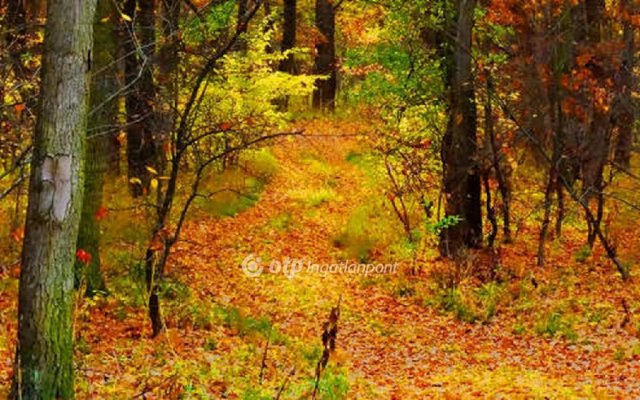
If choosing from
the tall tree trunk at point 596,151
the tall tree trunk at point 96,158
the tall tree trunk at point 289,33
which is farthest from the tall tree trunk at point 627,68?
the tall tree trunk at point 289,33

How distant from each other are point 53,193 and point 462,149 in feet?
31.3

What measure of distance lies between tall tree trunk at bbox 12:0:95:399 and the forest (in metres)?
0.02

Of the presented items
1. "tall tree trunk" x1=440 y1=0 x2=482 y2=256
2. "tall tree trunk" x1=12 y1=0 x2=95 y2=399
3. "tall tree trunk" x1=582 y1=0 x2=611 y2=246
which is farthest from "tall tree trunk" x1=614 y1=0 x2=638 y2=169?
"tall tree trunk" x1=12 y1=0 x2=95 y2=399

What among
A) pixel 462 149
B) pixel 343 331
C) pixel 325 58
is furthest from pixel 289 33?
pixel 343 331

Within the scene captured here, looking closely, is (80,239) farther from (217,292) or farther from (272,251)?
(272,251)

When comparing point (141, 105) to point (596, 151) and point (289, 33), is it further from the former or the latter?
point (289, 33)

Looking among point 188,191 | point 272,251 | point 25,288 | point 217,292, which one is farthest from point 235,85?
point 25,288

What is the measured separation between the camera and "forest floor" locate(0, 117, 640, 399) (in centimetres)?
777

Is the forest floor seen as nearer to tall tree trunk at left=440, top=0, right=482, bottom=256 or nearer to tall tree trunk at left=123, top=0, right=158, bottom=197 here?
tall tree trunk at left=440, top=0, right=482, bottom=256

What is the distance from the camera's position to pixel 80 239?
950 cm

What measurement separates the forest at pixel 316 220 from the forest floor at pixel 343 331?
49mm

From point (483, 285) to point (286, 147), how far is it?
1154 cm

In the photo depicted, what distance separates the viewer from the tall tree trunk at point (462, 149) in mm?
13203

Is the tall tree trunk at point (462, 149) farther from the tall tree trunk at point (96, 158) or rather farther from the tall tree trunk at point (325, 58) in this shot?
the tall tree trunk at point (325, 58)
